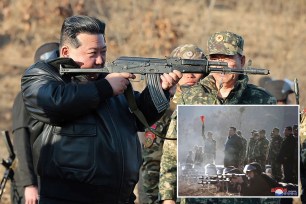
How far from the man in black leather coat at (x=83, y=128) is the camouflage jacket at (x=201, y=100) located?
0.69 metres

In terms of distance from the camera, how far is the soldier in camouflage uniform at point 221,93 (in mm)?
6070

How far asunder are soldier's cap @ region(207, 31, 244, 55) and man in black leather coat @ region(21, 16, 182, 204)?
29.7 inches

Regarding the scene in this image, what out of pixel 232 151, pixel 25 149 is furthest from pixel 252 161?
pixel 25 149

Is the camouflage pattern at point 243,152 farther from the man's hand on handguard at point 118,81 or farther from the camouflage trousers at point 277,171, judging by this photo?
the man's hand on handguard at point 118,81

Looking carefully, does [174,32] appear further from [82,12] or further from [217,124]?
[217,124]

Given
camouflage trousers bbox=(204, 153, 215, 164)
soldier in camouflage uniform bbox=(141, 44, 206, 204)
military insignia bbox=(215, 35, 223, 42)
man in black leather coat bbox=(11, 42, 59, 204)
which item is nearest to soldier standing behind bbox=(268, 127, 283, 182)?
camouflage trousers bbox=(204, 153, 215, 164)

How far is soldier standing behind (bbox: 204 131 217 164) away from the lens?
5797mm

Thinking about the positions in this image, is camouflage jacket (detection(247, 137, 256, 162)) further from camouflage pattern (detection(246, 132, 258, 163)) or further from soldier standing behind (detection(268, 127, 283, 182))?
soldier standing behind (detection(268, 127, 283, 182))

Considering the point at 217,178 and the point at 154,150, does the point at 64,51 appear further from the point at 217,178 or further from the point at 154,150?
the point at 154,150

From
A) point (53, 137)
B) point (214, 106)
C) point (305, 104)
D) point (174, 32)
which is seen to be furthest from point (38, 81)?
point (174, 32)

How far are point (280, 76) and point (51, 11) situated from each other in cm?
464

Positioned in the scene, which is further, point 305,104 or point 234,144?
point 305,104

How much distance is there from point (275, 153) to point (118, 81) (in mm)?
1190

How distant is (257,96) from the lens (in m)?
6.10
